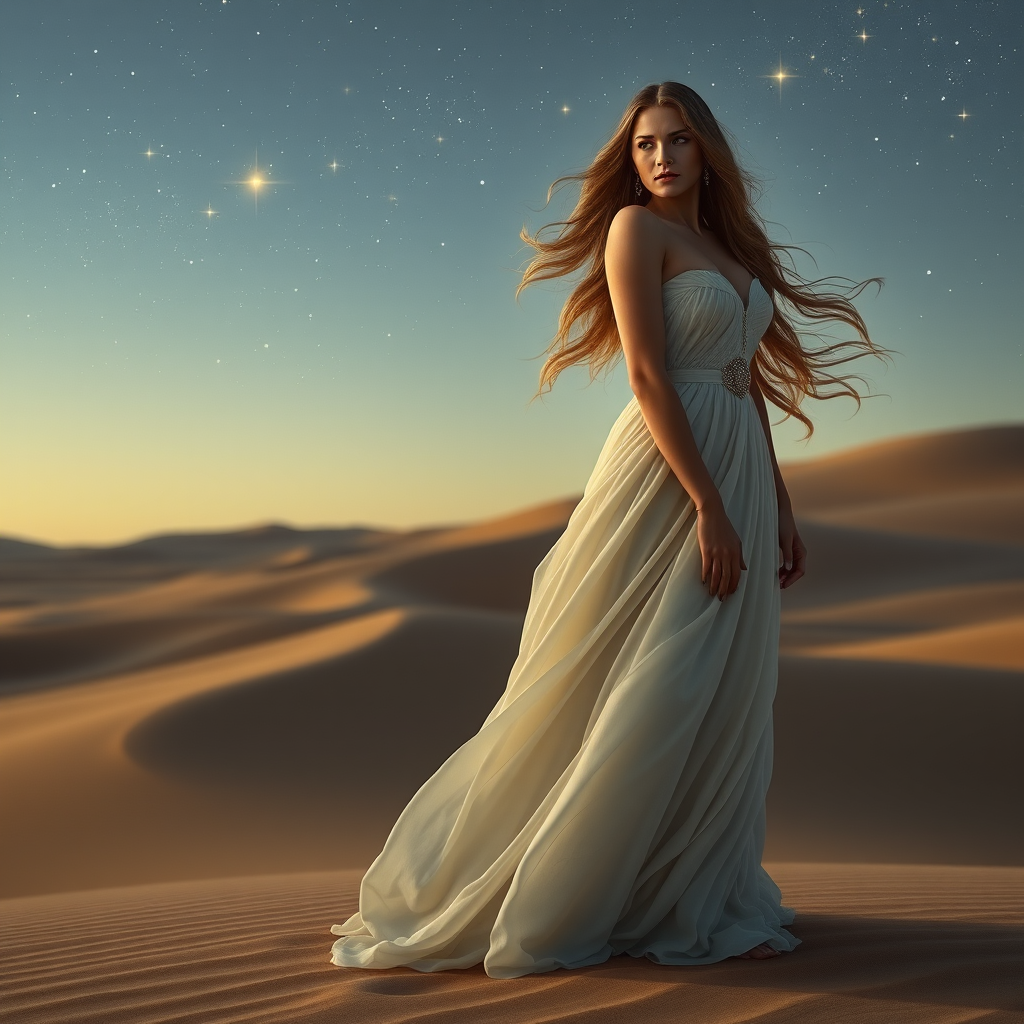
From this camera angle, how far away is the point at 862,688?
38.3 feet

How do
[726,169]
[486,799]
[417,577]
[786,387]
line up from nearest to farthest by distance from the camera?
1. [486,799]
2. [726,169]
3. [786,387]
4. [417,577]

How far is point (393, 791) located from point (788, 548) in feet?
24.9

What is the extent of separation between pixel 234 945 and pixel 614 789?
4.72 ft

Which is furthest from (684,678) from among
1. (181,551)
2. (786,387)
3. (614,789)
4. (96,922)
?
(181,551)

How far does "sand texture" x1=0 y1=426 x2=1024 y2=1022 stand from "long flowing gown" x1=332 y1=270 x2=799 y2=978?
0.13m

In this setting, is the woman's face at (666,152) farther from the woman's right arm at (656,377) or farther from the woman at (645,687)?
the woman's right arm at (656,377)

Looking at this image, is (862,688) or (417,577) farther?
(417,577)

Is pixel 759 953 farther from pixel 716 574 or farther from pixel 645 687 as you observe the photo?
pixel 716 574

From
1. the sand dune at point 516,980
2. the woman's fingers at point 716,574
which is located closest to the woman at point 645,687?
the woman's fingers at point 716,574

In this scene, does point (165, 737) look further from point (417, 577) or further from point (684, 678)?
point (417, 577)

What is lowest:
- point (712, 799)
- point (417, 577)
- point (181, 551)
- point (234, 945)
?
point (234, 945)

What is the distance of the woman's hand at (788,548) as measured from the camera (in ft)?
11.3

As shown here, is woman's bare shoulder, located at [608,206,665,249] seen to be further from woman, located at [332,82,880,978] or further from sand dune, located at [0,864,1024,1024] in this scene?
sand dune, located at [0,864,1024,1024]

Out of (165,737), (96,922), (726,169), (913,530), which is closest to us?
(726,169)
